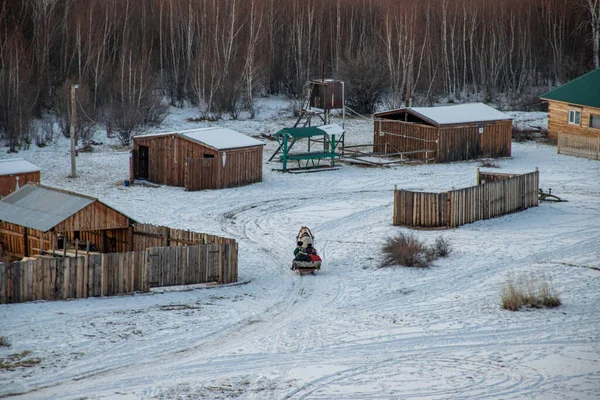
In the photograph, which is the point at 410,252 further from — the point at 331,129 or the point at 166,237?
the point at 331,129

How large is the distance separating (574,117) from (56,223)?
35.8m

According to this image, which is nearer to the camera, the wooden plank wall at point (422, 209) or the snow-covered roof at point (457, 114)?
the wooden plank wall at point (422, 209)

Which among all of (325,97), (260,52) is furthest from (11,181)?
(260,52)

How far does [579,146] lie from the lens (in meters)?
50.8

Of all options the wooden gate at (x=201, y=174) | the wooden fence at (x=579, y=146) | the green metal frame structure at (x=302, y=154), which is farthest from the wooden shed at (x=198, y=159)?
the wooden fence at (x=579, y=146)

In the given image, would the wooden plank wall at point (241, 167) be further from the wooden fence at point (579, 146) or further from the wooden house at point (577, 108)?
the wooden house at point (577, 108)

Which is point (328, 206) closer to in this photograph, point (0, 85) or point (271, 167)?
point (271, 167)

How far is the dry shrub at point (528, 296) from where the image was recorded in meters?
23.3

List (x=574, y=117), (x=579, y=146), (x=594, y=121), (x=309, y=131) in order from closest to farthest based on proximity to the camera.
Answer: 1. (x=309, y=131)
2. (x=579, y=146)
3. (x=594, y=121)
4. (x=574, y=117)

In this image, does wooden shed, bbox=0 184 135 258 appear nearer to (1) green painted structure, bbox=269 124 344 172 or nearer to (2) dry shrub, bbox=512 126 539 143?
(1) green painted structure, bbox=269 124 344 172

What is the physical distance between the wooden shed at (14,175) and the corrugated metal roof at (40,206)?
7.72m

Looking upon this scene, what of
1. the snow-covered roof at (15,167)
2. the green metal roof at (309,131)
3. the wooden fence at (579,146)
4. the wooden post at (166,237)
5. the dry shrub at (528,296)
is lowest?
the dry shrub at (528,296)

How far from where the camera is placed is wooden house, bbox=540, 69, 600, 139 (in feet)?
172

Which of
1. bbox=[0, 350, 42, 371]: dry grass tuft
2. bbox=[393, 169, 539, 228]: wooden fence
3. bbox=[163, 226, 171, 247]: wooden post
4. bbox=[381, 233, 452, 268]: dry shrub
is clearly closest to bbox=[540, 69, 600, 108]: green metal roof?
bbox=[393, 169, 539, 228]: wooden fence
